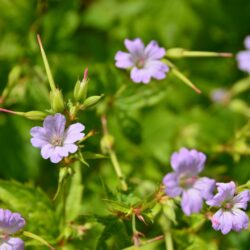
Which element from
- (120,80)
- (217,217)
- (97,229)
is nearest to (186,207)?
(217,217)

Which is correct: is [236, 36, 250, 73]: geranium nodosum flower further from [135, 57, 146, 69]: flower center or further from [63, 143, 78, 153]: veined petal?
[63, 143, 78, 153]: veined petal

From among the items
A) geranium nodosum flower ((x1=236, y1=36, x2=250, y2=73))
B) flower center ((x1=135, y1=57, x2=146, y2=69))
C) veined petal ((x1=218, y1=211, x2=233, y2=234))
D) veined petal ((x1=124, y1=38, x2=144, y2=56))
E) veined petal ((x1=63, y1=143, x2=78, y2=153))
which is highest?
geranium nodosum flower ((x1=236, y1=36, x2=250, y2=73))

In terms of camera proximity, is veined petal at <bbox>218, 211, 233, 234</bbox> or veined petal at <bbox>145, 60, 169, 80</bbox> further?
veined petal at <bbox>145, 60, 169, 80</bbox>

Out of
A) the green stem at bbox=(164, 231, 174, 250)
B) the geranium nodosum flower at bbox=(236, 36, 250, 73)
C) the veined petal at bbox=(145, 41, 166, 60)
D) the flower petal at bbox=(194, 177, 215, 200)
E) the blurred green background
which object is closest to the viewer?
the flower petal at bbox=(194, 177, 215, 200)

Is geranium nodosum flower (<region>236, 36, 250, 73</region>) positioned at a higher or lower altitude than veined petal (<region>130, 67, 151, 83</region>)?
higher

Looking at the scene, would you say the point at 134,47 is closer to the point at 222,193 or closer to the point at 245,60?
the point at 222,193

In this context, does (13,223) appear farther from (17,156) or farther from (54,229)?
(17,156)

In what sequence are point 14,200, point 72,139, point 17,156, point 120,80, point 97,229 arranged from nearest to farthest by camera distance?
point 72,139 < point 14,200 < point 97,229 < point 120,80 < point 17,156

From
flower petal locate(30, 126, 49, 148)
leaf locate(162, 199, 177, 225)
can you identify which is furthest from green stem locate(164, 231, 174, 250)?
flower petal locate(30, 126, 49, 148)
